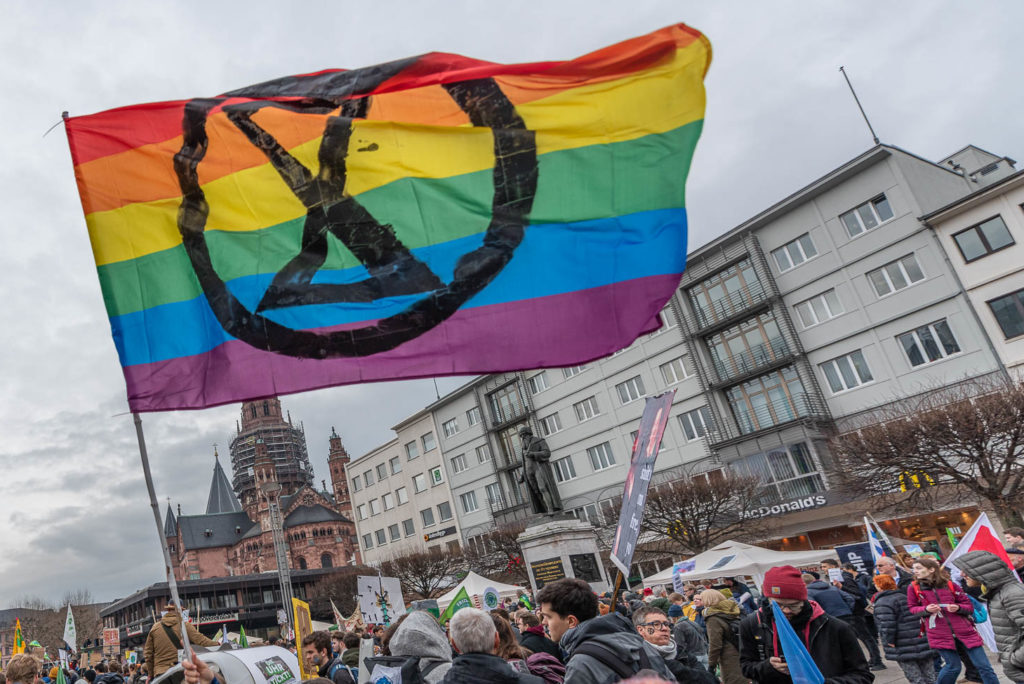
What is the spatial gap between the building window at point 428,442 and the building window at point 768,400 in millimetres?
28535

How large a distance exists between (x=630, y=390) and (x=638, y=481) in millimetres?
39699

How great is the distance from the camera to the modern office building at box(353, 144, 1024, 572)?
32.1m

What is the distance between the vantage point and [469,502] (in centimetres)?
5734

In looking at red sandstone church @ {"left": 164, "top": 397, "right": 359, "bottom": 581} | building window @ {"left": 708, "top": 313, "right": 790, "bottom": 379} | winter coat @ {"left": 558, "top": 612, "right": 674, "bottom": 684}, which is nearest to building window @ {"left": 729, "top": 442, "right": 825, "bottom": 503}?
building window @ {"left": 708, "top": 313, "right": 790, "bottom": 379}

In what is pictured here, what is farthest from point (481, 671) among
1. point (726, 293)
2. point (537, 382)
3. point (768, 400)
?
point (537, 382)

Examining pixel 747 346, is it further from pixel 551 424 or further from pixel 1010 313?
pixel 551 424

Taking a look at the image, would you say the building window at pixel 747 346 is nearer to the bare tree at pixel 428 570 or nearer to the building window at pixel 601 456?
the building window at pixel 601 456

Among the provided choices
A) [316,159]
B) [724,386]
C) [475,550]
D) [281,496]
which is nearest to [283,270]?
[316,159]

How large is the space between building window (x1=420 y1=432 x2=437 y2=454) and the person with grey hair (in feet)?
188

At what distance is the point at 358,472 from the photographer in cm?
7069

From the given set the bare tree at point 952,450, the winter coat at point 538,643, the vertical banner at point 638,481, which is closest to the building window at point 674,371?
the bare tree at point 952,450

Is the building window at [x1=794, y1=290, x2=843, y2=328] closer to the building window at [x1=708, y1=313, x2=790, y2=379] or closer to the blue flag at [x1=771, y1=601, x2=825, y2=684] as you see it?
the building window at [x1=708, y1=313, x2=790, y2=379]

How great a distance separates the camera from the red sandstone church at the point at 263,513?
10150cm

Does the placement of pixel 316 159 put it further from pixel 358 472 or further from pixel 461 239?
pixel 358 472
